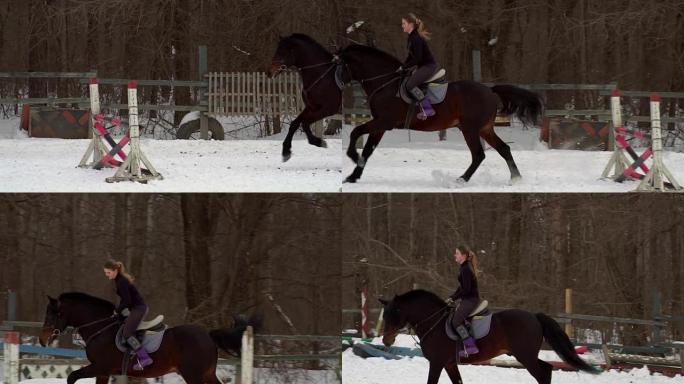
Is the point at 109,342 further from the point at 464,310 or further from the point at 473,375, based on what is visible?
the point at 473,375

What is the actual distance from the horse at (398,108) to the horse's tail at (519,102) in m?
0.25

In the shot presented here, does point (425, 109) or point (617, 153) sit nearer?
point (425, 109)

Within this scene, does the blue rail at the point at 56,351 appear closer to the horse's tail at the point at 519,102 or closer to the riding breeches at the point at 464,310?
the riding breeches at the point at 464,310

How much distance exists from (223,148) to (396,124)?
A: 526 centimetres

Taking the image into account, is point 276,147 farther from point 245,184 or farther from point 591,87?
point 591,87

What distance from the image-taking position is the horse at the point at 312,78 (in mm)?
12500

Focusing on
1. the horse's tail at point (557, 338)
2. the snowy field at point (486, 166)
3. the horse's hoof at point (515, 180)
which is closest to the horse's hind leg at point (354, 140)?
the snowy field at point (486, 166)

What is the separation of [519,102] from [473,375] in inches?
156

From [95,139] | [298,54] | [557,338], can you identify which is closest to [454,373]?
[557,338]

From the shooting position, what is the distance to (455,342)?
34.3ft

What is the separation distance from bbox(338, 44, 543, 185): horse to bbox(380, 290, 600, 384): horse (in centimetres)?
199

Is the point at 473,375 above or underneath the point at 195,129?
underneath

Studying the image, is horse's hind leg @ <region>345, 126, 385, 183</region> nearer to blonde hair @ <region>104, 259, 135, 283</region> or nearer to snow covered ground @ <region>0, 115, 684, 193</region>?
snow covered ground @ <region>0, 115, 684, 193</region>

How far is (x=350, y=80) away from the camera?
1230cm
